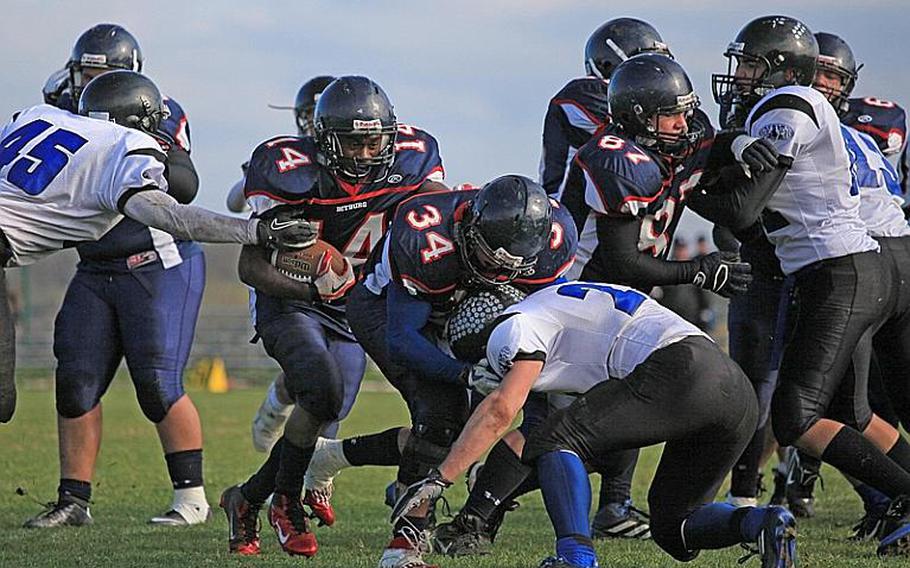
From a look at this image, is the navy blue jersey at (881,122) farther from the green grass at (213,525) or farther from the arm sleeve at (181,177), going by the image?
the arm sleeve at (181,177)

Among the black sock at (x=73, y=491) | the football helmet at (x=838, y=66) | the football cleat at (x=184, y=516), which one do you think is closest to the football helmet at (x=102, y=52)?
the black sock at (x=73, y=491)

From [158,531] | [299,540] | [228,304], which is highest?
[299,540]

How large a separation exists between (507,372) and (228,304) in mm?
29197

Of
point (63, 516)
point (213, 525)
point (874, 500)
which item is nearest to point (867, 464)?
point (874, 500)

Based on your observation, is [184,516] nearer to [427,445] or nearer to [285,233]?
[427,445]

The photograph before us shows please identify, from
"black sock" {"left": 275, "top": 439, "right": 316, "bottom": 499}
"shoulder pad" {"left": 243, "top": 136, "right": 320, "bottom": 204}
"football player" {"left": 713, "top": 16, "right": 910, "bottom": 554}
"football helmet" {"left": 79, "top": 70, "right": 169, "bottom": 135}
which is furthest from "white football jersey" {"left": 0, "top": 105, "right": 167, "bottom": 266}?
"football player" {"left": 713, "top": 16, "right": 910, "bottom": 554}

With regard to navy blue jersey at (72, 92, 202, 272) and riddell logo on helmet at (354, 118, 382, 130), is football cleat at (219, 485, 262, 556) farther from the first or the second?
navy blue jersey at (72, 92, 202, 272)

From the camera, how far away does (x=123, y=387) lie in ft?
63.7

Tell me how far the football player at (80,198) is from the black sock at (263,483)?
896 millimetres

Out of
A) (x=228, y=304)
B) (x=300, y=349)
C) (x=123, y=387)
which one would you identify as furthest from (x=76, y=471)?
(x=228, y=304)

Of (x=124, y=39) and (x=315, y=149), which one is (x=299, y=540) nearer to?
(x=315, y=149)

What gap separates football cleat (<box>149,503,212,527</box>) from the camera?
236 inches

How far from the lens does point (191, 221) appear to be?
4.65m

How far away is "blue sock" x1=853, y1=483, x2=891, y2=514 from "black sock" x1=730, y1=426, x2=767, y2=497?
0.47 metres
